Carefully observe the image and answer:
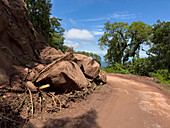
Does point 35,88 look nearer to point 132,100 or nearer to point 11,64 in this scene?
point 11,64

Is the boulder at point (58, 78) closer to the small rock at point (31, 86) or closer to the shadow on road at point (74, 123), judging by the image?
the small rock at point (31, 86)

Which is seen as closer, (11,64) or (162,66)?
(11,64)

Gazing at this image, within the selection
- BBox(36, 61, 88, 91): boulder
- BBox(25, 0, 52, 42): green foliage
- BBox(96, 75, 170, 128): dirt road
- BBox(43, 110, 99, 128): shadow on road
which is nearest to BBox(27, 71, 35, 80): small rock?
BBox(36, 61, 88, 91): boulder

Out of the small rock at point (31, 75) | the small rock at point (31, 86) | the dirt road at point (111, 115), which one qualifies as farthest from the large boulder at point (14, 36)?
the dirt road at point (111, 115)

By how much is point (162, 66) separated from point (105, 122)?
1278 centimetres

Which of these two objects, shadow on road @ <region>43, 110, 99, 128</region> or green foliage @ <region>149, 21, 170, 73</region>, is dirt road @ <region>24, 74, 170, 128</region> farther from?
green foliage @ <region>149, 21, 170, 73</region>

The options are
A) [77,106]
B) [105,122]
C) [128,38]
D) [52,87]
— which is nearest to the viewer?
[105,122]

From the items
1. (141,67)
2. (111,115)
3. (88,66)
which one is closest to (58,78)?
(111,115)

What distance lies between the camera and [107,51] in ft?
89.8

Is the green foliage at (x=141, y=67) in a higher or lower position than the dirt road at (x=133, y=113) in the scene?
higher

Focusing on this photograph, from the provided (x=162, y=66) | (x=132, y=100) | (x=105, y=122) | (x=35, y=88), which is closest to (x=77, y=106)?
(x=105, y=122)

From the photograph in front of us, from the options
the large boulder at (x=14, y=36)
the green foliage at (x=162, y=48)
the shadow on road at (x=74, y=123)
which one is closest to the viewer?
the shadow on road at (x=74, y=123)

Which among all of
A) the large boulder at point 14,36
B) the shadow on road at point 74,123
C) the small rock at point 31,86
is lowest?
the shadow on road at point 74,123

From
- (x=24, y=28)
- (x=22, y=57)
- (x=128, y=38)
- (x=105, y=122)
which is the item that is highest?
(x=128, y=38)
